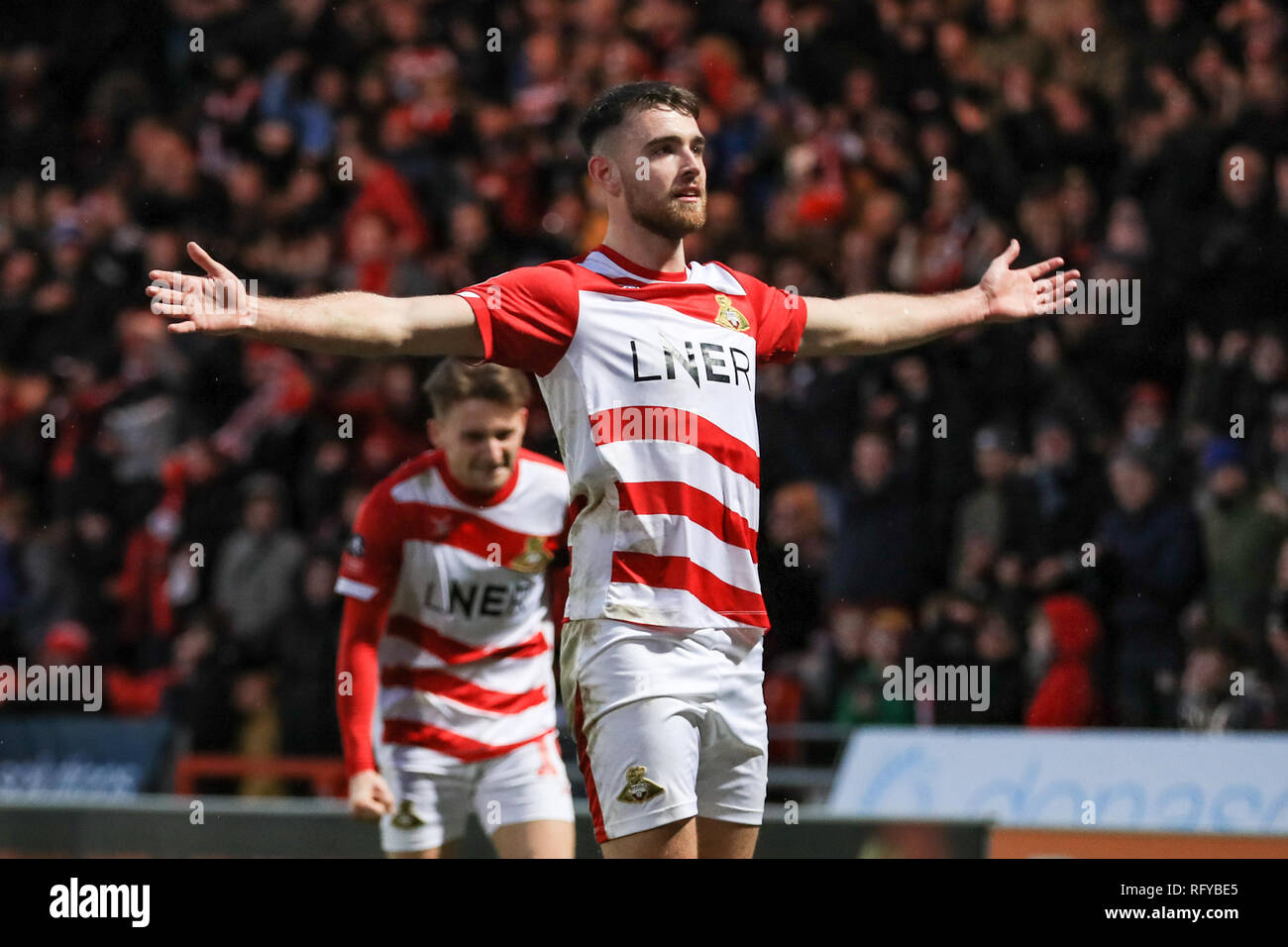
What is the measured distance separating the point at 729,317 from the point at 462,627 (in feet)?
6.50

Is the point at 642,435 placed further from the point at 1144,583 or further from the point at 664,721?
the point at 1144,583

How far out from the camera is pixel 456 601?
6355 mm

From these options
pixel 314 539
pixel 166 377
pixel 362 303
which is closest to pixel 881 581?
pixel 314 539

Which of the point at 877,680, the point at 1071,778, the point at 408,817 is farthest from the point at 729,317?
the point at 877,680

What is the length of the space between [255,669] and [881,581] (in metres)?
4.05

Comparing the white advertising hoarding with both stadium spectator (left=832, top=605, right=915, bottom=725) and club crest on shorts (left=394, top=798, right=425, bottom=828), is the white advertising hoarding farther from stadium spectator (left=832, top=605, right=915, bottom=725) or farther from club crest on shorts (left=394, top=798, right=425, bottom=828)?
club crest on shorts (left=394, top=798, right=425, bottom=828)

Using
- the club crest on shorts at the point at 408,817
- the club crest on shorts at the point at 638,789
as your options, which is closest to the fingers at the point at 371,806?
the club crest on shorts at the point at 408,817

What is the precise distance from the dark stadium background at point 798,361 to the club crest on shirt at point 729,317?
497 cm

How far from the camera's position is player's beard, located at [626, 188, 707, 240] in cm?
480

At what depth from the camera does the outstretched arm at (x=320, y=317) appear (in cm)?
418

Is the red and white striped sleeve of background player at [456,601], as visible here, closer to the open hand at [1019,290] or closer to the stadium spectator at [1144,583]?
the open hand at [1019,290]

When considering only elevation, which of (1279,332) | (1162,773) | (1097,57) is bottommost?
(1162,773)
